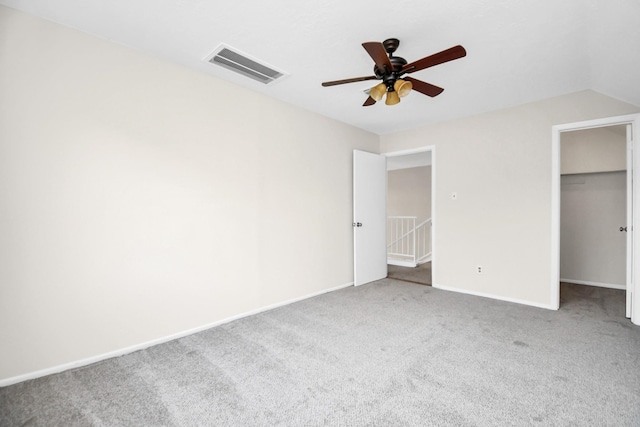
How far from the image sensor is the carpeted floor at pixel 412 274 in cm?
486

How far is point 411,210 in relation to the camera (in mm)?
7910

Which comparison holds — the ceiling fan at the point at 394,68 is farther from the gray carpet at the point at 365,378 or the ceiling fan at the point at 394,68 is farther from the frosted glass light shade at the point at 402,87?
the gray carpet at the point at 365,378

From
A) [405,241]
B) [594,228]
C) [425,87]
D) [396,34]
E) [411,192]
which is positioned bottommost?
[405,241]

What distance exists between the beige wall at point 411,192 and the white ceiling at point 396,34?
456 cm

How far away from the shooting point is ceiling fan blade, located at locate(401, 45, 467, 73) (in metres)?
1.85

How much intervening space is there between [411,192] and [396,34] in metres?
6.08

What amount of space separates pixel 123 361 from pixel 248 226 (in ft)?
5.25

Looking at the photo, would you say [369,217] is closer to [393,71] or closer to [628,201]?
[393,71]

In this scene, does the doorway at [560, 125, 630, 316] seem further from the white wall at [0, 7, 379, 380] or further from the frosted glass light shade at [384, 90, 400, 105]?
the white wall at [0, 7, 379, 380]

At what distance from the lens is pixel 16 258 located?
199cm

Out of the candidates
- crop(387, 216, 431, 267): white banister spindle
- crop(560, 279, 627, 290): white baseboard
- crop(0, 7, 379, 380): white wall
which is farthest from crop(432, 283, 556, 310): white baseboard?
crop(0, 7, 379, 380): white wall

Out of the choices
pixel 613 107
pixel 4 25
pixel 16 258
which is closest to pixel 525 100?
pixel 613 107

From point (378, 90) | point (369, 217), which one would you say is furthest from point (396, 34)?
point (369, 217)

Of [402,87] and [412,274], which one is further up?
[402,87]
